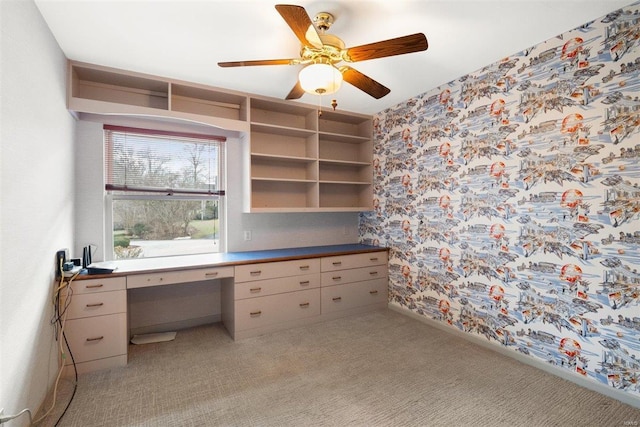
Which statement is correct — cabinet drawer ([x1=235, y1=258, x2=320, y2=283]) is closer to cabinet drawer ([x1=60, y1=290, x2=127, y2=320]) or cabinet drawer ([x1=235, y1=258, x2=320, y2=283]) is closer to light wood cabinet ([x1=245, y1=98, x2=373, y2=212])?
light wood cabinet ([x1=245, y1=98, x2=373, y2=212])

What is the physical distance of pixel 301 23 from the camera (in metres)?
1.51

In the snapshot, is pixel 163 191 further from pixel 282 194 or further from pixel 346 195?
pixel 346 195

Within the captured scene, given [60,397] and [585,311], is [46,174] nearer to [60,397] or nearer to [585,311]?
[60,397]

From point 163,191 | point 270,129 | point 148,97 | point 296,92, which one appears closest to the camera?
point 296,92

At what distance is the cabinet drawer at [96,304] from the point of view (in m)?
2.16

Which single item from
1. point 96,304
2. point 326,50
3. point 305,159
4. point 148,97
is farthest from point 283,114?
point 96,304

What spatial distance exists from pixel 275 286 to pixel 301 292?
317 mm

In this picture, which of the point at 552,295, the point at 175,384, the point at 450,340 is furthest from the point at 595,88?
the point at 175,384

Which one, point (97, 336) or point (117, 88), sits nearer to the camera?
point (97, 336)

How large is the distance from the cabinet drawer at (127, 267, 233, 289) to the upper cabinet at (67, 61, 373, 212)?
0.75 m

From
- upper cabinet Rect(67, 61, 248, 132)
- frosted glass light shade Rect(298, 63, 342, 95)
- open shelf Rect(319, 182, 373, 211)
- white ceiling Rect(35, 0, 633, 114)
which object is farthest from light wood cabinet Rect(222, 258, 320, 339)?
white ceiling Rect(35, 0, 633, 114)

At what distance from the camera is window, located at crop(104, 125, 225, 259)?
2805 mm

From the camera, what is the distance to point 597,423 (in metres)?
1.68

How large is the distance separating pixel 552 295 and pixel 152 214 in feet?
11.9
